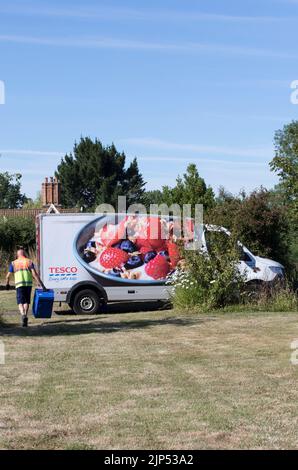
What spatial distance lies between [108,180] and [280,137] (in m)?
17.8

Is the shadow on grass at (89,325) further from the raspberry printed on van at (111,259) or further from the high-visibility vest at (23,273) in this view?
the raspberry printed on van at (111,259)

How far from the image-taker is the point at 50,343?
12352mm

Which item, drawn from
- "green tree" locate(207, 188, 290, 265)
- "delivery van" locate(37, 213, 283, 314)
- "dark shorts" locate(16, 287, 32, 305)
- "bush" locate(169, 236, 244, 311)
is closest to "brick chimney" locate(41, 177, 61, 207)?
"green tree" locate(207, 188, 290, 265)

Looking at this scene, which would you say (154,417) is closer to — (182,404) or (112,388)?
(182,404)

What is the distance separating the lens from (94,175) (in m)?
66.4

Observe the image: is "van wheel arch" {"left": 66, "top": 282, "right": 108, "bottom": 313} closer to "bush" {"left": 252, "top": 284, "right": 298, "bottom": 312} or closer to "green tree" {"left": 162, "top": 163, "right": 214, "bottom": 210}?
"bush" {"left": 252, "top": 284, "right": 298, "bottom": 312}

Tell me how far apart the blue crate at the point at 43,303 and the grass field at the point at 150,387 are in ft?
4.25

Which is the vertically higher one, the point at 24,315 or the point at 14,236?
the point at 14,236

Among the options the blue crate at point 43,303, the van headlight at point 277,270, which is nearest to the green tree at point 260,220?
the van headlight at point 277,270

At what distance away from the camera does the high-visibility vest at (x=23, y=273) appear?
15461 mm

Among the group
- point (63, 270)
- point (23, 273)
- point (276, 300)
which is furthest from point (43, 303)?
point (276, 300)

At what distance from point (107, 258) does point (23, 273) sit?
371 centimetres

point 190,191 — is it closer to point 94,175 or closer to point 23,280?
point 23,280
